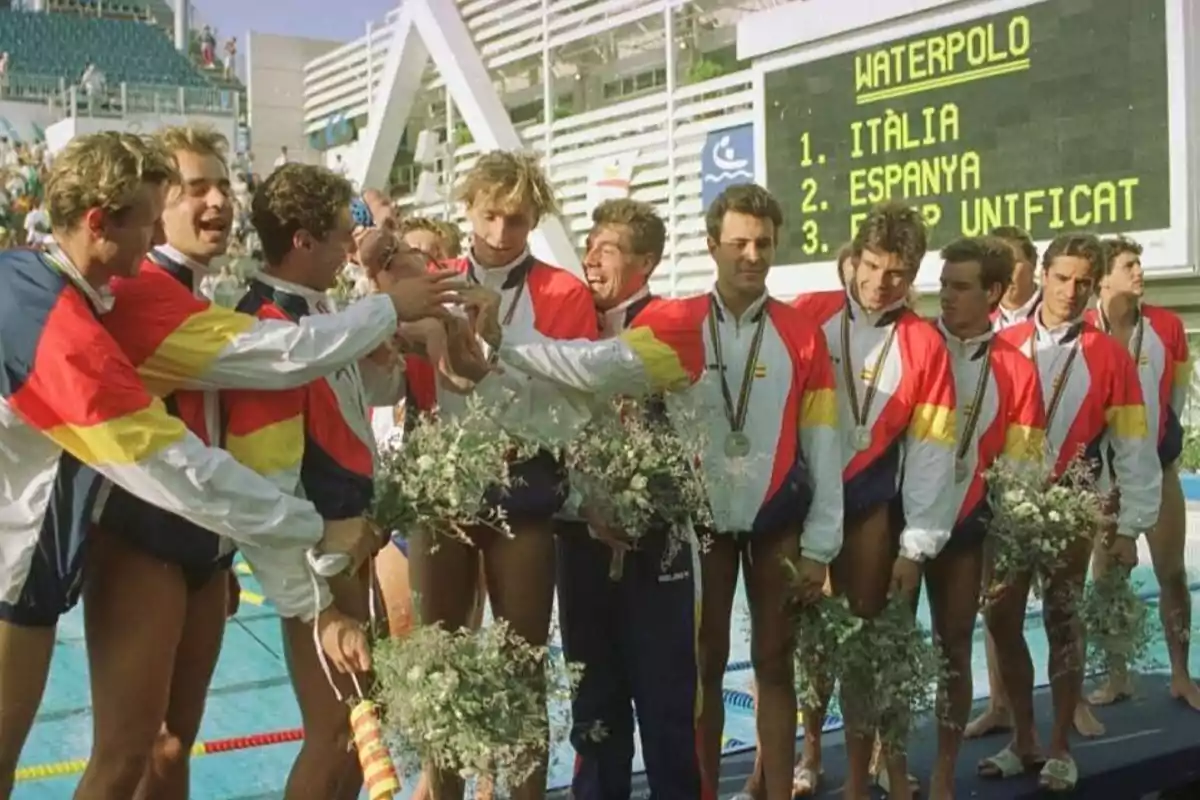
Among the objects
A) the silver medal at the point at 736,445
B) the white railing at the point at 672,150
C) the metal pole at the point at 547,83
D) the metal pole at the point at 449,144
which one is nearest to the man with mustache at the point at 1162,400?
the silver medal at the point at 736,445

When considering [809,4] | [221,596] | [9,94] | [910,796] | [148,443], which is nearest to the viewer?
[148,443]

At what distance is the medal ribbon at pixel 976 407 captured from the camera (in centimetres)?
376

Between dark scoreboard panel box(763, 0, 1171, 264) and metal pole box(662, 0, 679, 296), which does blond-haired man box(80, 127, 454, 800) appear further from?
metal pole box(662, 0, 679, 296)

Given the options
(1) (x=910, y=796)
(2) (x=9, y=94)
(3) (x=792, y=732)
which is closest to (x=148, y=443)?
(3) (x=792, y=732)

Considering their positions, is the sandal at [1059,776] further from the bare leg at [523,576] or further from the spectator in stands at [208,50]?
the spectator in stands at [208,50]

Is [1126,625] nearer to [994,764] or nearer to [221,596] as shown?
[994,764]

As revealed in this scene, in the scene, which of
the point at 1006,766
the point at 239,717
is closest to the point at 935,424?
the point at 1006,766

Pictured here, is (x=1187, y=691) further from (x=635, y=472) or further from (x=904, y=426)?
(x=635, y=472)

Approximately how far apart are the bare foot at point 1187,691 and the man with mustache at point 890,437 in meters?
1.81

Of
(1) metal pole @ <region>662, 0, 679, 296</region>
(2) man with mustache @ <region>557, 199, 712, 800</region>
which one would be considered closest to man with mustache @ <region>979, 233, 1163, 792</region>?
(2) man with mustache @ <region>557, 199, 712, 800</region>

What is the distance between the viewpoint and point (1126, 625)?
161 inches

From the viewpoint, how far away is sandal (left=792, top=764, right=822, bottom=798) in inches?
154

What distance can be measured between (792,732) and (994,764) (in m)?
0.99

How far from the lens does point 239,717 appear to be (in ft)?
18.0
